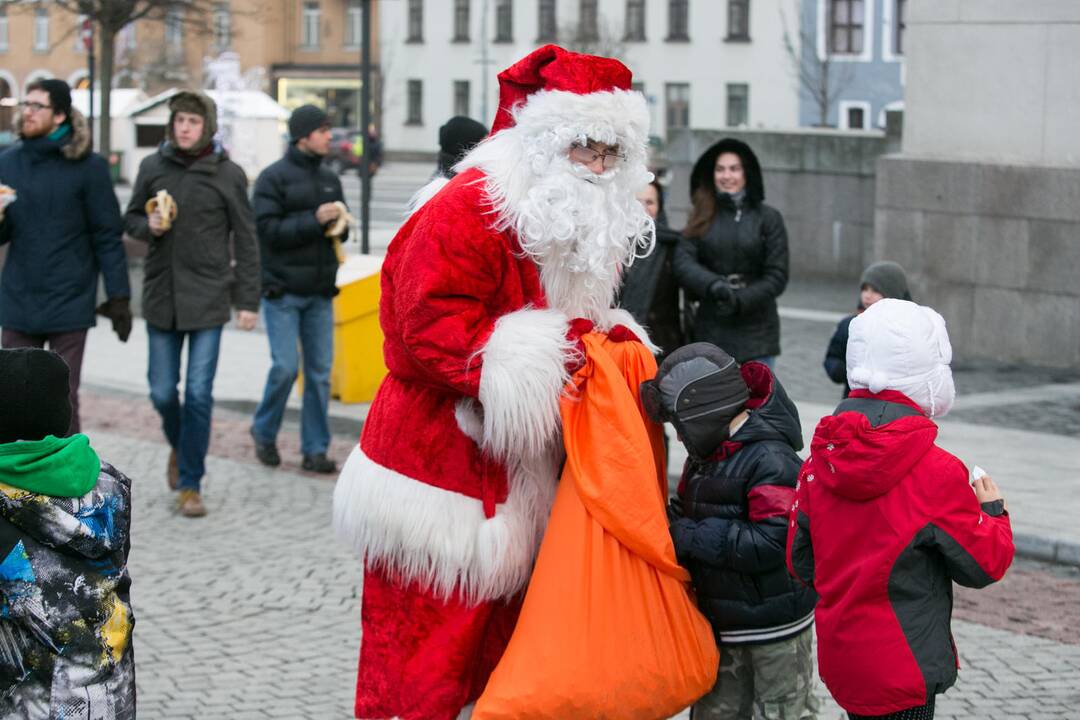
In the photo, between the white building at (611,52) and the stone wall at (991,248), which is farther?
the white building at (611,52)

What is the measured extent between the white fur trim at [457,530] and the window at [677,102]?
61340 mm

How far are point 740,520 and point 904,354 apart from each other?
23.0 inches

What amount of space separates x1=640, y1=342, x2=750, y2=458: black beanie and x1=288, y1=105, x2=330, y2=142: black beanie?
5030mm

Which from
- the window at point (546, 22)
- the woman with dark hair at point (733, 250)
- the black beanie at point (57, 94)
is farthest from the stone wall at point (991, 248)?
the window at point (546, 22)

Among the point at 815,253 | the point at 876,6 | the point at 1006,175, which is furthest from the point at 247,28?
the point at 1006,175

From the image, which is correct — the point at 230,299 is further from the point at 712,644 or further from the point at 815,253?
the point at 815,253

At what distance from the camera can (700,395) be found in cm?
394

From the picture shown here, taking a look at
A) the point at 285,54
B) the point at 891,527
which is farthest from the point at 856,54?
the point at 891,527

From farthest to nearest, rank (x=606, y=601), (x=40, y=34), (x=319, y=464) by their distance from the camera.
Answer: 1. (x=40, y=34)
2. (x=319, y=464)
3. (x=606, y=601)

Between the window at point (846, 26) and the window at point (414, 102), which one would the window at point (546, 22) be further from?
the window at point (846, 26)

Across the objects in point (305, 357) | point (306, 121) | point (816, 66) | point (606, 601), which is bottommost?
point (305, 357)

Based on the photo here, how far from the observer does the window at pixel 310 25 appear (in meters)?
73.5

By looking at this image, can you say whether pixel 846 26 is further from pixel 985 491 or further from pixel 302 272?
pixel 985 491

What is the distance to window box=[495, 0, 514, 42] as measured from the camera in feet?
222
